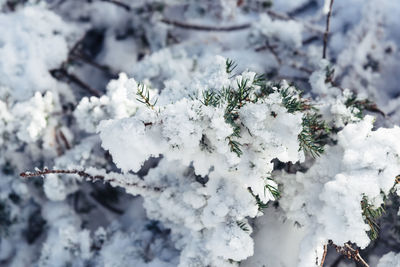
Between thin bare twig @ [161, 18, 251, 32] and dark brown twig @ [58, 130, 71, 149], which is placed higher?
thin bare twig @ [161, 18, 251, 32]

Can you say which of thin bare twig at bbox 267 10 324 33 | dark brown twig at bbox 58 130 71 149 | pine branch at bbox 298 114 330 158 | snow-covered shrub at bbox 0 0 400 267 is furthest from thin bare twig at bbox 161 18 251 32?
pine branch at bbox 298 114 330 158

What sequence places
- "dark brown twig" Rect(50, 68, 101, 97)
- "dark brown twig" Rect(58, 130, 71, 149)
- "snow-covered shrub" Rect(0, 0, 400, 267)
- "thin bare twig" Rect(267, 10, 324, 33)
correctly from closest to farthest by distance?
1. "snow-covered shrub" Rect(0, 0, 400, 267)
2. "dark brown twig" Rect(58, 130, 71, 149)
3. "dark brown twig" Rect(50, 68, 101, 97)
4. "thin bare twig" Rect(267, 10, 324, 33)

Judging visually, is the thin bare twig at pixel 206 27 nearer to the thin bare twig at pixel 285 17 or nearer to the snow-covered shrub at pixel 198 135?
the snow-covered shrub at pixel 198 135

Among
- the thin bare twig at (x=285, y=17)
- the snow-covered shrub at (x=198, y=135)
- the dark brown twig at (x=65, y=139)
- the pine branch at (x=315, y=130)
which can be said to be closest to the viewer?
the snow-covered shrub at (x=198, y=135)

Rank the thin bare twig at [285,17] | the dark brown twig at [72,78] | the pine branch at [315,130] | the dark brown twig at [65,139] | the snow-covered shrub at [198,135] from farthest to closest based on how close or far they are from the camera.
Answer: the thin bare twig at [285,17] → the dark brown twig at [72,78] → the dark brown twig at [65,139] → the pine branch at [315,130] → the snow-covered shrub at [198,135]

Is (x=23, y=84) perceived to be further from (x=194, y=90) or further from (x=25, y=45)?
(x=194, y=90)

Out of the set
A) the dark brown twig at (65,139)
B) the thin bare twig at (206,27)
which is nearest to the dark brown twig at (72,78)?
the dark brown twig at (65,139)

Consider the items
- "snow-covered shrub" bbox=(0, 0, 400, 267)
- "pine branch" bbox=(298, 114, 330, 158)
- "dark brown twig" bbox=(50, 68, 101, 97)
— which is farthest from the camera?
"dark brown twig" bbox=(50, 68, 101, 97)

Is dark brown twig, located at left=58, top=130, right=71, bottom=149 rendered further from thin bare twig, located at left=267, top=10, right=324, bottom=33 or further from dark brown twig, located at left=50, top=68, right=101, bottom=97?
thin bare twig, located at left=267, top=10, right=324, bottom=33

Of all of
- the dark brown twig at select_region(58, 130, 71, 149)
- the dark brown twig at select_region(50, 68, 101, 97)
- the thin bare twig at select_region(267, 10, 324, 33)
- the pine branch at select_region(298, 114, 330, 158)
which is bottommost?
the dark brown twig at select_region(58, 130, 71, 149)

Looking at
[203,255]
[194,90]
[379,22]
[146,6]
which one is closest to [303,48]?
[379,22]

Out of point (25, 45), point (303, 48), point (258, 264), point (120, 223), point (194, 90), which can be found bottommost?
point (120, 223)
